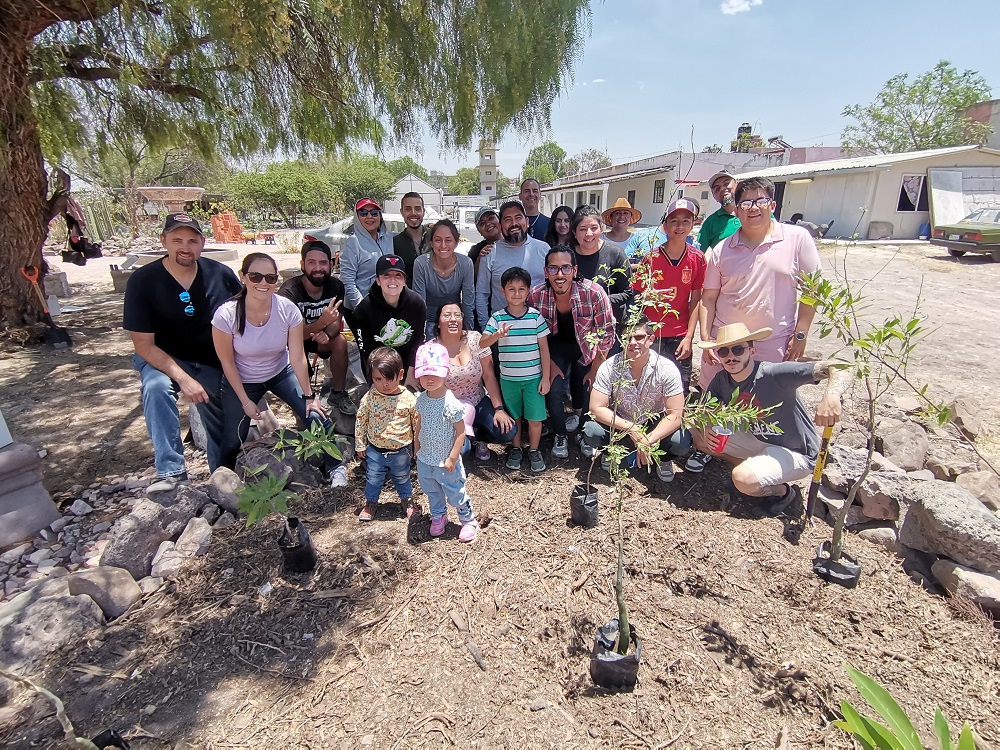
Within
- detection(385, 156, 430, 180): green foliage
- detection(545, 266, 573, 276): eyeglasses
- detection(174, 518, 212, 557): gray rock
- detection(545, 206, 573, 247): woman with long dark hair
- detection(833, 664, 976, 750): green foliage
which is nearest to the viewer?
detection(833, 664, 976, 750): green foliage

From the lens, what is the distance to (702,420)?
6.82 ft

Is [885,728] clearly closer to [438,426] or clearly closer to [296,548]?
[438,426]

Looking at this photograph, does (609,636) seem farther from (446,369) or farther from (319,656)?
(446,369)

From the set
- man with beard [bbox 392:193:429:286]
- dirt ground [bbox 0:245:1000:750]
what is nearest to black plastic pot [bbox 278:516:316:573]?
dirt ground [bbox 0:245:1000:750]

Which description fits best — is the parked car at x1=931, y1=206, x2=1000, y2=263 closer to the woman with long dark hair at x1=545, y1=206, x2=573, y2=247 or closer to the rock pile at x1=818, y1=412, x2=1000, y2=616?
the rock pile at x1=818, y1=412, x2=1000, y2=616

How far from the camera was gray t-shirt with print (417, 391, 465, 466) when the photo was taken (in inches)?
112

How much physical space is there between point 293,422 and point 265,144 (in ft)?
16.9

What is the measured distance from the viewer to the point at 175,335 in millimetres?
3393

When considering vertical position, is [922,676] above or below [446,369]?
below

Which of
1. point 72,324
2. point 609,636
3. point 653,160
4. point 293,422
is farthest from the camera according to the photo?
point 653,160

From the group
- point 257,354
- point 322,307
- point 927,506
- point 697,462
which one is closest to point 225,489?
point 257,354

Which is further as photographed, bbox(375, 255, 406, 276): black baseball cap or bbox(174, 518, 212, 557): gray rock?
bbox(375, 255, 406, 276): black baseball cap

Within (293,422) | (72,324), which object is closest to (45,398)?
(293,422)

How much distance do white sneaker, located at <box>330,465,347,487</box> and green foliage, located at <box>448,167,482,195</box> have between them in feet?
293
